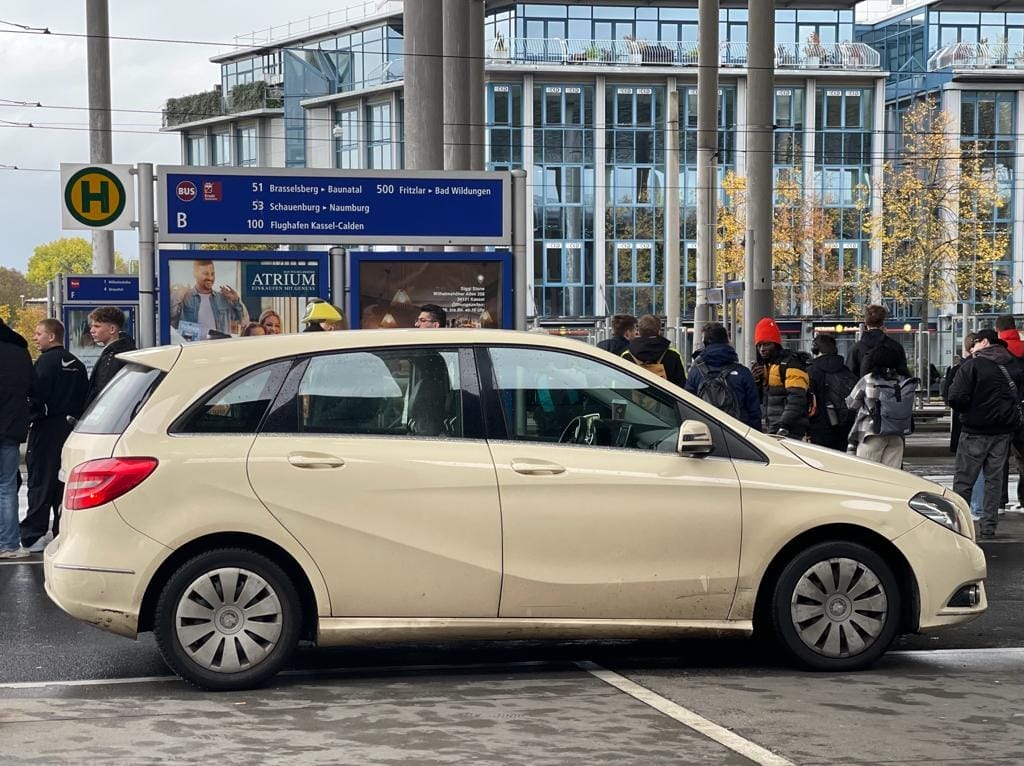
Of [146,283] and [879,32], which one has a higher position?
[879,32]

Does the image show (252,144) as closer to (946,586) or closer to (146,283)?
(146,283)

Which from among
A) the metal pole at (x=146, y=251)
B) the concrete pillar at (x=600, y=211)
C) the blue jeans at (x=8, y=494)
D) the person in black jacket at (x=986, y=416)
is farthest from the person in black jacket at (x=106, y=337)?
the concrete pillar at (x=600, y=211)

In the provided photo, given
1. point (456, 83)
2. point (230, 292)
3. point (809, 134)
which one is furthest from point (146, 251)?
point (809, 134)

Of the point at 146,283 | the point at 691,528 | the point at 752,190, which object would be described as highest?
the point at 752,190

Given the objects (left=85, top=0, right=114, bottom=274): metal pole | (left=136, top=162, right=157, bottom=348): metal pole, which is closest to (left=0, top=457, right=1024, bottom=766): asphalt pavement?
(left=136, top=162, right=157, bottom=348): metal pole

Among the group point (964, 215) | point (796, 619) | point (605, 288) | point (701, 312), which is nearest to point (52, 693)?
point (796, 619)

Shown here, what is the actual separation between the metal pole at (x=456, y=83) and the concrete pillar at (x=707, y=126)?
223 inches

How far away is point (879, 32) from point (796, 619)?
227 ft

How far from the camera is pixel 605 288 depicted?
68.6 meters

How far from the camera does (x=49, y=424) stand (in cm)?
1231

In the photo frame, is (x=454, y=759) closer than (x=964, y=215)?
Yes

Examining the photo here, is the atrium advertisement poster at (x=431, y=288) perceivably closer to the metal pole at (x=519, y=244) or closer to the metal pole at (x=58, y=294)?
the metal pole at (x=519, y=244)

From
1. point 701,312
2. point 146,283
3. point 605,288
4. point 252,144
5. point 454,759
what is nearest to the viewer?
point 454,759

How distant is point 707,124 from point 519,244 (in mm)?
20320
